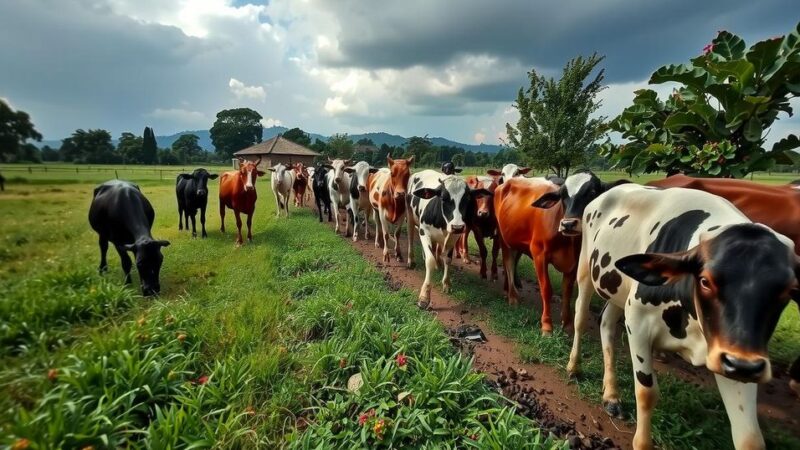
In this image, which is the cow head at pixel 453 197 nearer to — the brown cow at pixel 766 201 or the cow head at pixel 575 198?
the cow head at pixel 575 198

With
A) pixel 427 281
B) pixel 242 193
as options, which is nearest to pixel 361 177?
pixel 242 193

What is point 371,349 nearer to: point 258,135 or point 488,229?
point 488,229

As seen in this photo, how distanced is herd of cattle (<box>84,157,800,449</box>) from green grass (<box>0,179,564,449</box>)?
2.50 ft

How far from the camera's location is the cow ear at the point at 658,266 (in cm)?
203

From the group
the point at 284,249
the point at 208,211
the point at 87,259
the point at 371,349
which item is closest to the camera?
the point at 87,259

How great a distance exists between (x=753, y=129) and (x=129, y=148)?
644 centimetres

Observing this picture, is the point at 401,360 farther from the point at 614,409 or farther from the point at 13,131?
the point at 13,131

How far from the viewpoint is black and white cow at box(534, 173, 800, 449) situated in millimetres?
1768

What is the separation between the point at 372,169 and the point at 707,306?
1033cm

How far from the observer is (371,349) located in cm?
363

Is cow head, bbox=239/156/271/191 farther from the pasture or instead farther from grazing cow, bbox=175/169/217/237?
the pasture

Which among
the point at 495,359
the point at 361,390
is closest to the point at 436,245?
the point at 495,359

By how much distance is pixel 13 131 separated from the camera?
4.57 feet

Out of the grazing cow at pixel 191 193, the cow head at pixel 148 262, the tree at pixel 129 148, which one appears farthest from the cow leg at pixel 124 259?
the grazing cow at pixel 191 193
